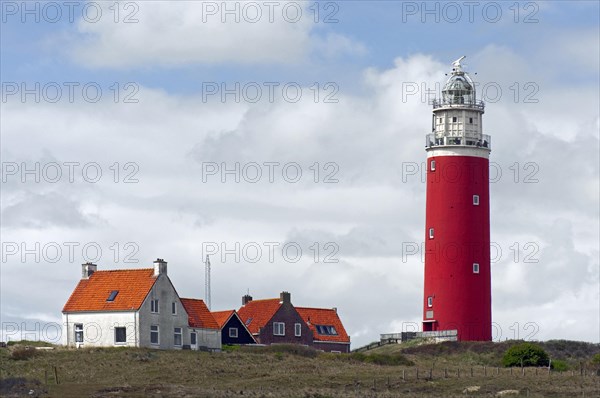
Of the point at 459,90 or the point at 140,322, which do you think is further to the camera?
the point at 459,90

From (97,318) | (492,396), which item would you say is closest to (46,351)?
(97,318)

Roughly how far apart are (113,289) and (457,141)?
2280cm

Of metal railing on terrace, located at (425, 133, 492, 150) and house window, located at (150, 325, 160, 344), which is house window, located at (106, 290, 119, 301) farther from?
metal railing on terrace, located at (425, 133, 492, 150)

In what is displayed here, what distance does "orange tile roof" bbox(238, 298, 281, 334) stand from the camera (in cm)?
8575

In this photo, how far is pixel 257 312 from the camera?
3442 inches

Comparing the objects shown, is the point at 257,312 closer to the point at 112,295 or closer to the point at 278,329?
the point at 278,329

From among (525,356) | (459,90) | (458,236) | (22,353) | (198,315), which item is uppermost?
(459,90)

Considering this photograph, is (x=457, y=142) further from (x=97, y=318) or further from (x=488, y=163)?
(x=97, y=318)

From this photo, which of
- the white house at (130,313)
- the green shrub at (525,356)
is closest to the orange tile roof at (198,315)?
the white house at (130,313)

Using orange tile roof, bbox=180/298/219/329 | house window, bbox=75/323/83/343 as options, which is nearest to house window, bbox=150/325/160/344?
orange tile roof, bbox=180/298/219/329

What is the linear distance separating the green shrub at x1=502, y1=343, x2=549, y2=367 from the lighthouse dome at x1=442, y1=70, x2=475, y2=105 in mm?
18831

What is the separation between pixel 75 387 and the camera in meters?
57.5

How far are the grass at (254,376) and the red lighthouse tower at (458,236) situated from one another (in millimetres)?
6994

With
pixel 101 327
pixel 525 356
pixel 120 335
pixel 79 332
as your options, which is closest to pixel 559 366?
pixel 525 356
